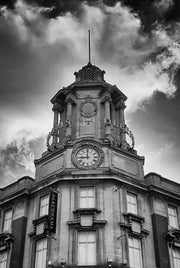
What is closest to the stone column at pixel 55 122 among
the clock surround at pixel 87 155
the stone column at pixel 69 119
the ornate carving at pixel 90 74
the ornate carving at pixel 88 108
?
the stone column at pixel 69 119

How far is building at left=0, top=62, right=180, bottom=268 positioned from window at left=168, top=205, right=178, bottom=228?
0.10 meters

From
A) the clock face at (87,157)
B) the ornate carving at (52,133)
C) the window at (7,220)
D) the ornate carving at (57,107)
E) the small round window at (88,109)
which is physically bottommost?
the window at (7,220)

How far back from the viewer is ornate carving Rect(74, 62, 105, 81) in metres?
49.0

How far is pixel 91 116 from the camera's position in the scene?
45000 millimetres

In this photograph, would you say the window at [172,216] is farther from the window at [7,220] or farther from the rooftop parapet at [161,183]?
the window at [7,220]

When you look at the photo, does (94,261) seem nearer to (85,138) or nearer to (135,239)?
(135,239)

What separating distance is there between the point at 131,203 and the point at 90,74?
669 inches

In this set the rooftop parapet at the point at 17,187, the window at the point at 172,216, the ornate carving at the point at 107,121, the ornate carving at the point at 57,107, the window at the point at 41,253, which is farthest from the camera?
the ornate carving at the point at 57,107

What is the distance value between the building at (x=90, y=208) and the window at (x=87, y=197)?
8 centimetres

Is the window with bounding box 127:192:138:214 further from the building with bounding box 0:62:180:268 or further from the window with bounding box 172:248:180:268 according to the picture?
the window with bounding box 172:248:180:268

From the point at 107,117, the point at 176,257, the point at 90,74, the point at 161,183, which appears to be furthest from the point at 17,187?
the point at 176,257

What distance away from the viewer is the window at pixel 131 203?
124 feet

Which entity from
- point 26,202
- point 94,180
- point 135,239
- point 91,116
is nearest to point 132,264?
point 135,239

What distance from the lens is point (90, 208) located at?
35938mm
